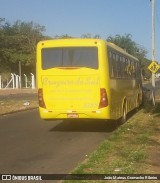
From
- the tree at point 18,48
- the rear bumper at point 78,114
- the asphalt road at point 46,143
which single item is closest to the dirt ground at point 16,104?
the asphalt road at point 46,143

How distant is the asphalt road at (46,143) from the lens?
9.50 metres

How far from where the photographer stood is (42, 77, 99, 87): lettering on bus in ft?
48.0

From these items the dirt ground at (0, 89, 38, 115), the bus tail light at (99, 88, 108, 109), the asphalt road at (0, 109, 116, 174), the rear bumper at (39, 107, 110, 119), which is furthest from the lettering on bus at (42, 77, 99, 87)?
the dirt ground at (0, 89, 38, 115)

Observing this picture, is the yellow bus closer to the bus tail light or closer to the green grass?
the bus tail light

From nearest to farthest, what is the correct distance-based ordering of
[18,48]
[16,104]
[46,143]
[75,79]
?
[46,143]
[75,79]
[16,104]
[18,48]

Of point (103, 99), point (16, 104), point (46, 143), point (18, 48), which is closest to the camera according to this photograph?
point (46, 143)

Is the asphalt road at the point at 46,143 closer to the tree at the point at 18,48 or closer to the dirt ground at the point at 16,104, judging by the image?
the dirt ground at the point at 16,104

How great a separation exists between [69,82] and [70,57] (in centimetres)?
84

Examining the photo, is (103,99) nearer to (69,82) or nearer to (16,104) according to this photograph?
(69,82)

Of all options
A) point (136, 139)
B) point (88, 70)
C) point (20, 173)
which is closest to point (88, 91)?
point (88, 70)

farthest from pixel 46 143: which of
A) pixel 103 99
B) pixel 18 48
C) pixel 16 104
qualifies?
pixel 18 48

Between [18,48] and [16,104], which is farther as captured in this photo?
[18,48]

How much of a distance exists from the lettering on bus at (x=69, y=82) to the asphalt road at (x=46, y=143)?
5.46 ft

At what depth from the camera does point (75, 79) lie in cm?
1476
